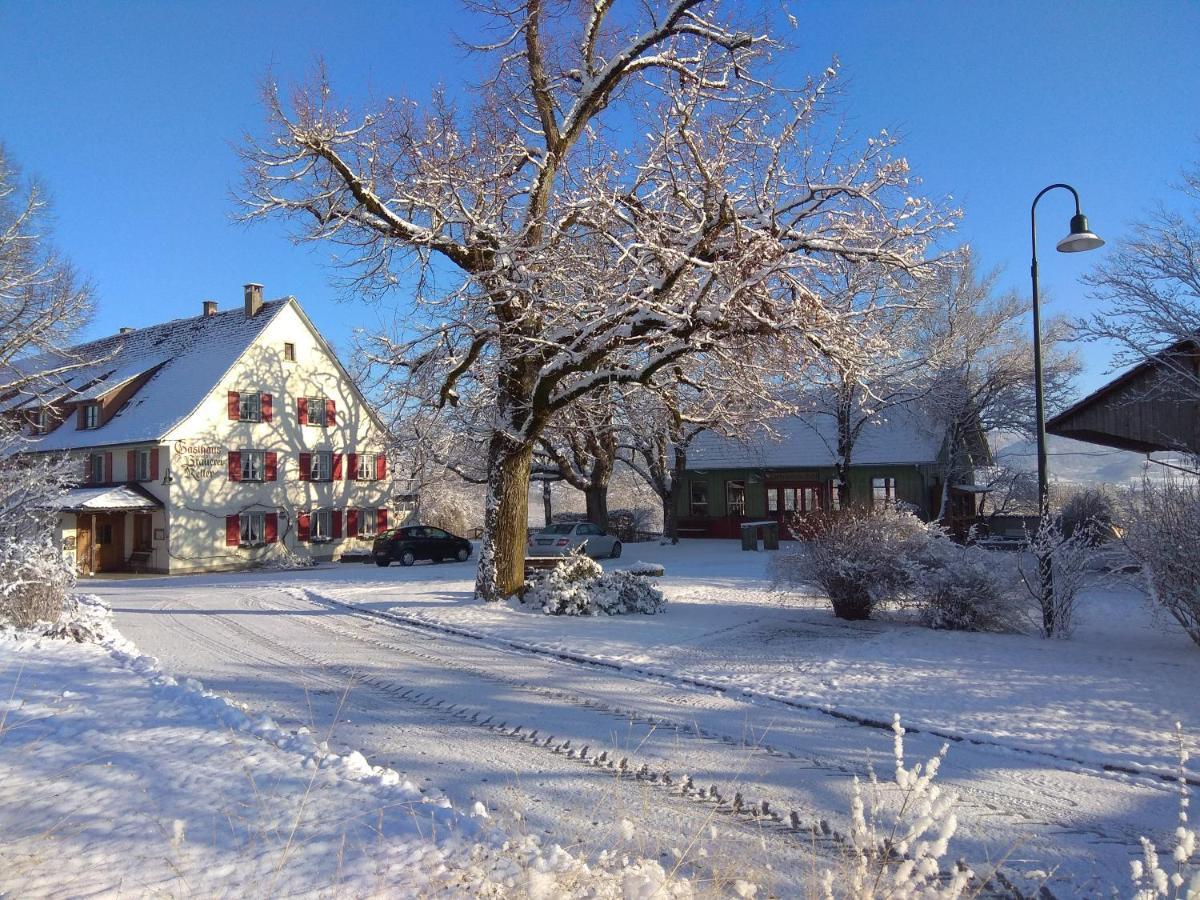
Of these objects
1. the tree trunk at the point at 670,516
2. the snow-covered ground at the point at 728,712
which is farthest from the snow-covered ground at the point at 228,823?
the tree trunk at the point at 670,516

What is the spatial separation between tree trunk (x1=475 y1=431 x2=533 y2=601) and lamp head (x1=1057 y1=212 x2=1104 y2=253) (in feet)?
30.7

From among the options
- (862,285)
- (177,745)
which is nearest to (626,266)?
(862,285)

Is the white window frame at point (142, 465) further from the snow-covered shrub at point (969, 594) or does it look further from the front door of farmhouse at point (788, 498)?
the snow-covered shrub at point (969, 594)

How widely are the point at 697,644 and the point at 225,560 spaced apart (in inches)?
1052

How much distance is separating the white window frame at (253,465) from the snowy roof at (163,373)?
2979 millimetres

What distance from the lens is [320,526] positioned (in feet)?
122

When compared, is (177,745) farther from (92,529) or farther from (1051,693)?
(92,529)

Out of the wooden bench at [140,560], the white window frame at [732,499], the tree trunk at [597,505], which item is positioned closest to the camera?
the wooden bench at [140,560]

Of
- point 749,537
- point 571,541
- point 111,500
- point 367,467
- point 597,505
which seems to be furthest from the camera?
point 367,467

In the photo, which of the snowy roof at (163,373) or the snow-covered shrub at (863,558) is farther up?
the snowy roof at (163,373)

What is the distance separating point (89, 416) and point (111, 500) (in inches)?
304

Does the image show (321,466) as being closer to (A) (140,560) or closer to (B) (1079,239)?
(A) (140,560)

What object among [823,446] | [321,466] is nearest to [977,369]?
[823,446]

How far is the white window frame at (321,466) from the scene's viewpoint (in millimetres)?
36938
